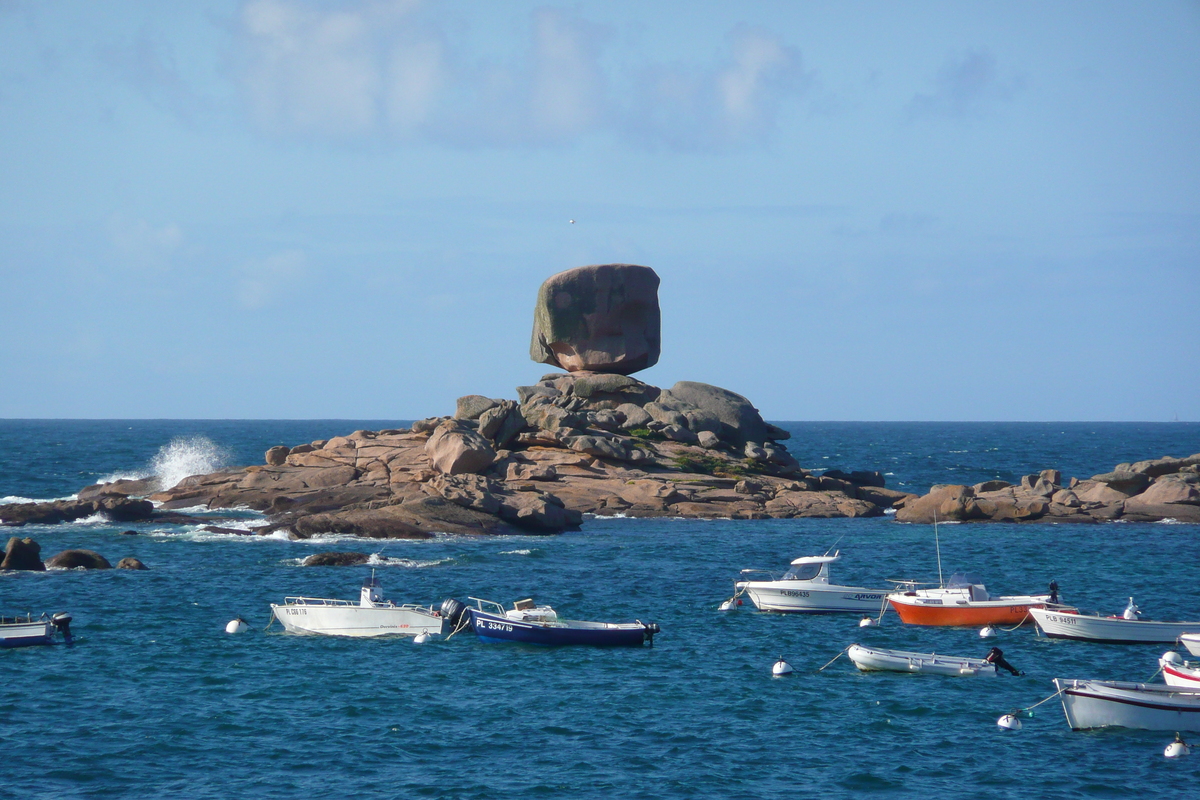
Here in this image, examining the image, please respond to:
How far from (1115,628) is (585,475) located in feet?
124

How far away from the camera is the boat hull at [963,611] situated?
42.0 m

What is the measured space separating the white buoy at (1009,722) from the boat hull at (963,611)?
494 inches

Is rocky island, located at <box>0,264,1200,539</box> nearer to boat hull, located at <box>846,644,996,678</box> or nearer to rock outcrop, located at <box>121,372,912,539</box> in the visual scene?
rock outcrop, located at <box>121,372,912,539</box>

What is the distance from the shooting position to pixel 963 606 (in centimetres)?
4206

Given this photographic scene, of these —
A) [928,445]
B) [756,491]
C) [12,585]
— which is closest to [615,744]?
[12,585]

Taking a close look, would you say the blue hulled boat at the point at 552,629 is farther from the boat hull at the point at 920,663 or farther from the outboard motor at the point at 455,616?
the boat hull at the point at 920,663

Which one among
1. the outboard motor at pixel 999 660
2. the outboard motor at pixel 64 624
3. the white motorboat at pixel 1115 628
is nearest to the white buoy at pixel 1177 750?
the outboard motor at pixel 999 660

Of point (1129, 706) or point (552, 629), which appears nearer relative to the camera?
point (1129, 706)

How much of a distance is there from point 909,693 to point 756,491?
41055mm

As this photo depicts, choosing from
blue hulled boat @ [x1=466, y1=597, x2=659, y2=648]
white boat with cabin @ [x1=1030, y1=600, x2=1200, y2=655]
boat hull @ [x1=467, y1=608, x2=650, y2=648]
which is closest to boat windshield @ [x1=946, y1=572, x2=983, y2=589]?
white boat with cabin @ [x1=1030, y1=600, x2=1200, y2=655]

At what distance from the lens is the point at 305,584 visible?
48.3 meters

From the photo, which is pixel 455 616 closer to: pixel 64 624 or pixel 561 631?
pixel 561 631

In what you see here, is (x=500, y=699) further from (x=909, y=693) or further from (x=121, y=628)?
(x=121, y=628)

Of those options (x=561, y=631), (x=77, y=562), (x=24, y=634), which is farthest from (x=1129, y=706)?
(x=77, y=562)
